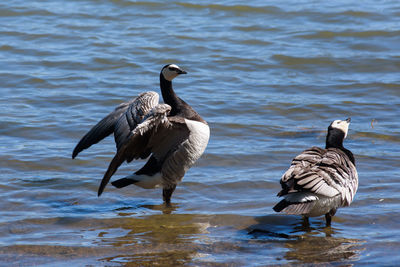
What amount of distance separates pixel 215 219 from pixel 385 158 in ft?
9.18

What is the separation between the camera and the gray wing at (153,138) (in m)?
6.19

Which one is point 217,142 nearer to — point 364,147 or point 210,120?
point 210,120

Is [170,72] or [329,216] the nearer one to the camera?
[329,216]

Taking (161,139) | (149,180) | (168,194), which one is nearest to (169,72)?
(161,139)

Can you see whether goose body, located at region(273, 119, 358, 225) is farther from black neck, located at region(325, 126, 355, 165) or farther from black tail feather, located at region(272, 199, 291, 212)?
black neck, located at region(325, 126, 355, 165)

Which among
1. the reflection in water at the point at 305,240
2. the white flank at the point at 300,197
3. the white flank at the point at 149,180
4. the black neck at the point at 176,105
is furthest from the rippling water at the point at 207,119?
the black neck at the point at 176,105

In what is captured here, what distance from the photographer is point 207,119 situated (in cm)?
1000

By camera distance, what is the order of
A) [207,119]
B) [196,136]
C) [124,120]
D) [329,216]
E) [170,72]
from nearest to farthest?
1. [329,216]
2. [124,120]
3. [196,136]
4. [170,72]
5. [207,119]

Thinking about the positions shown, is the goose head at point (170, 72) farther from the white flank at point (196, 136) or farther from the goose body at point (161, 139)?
the white flank at point (196, 136)

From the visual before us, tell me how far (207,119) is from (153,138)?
3.17 metres

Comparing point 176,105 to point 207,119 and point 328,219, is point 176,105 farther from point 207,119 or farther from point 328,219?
point 207,119

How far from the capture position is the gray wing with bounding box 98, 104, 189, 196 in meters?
6.19

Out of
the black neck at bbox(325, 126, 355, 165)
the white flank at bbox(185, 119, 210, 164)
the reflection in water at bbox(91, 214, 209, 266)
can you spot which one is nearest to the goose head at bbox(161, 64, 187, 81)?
the white flank at bbox(185, 119, 210, 164)

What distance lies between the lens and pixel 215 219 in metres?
6.52
